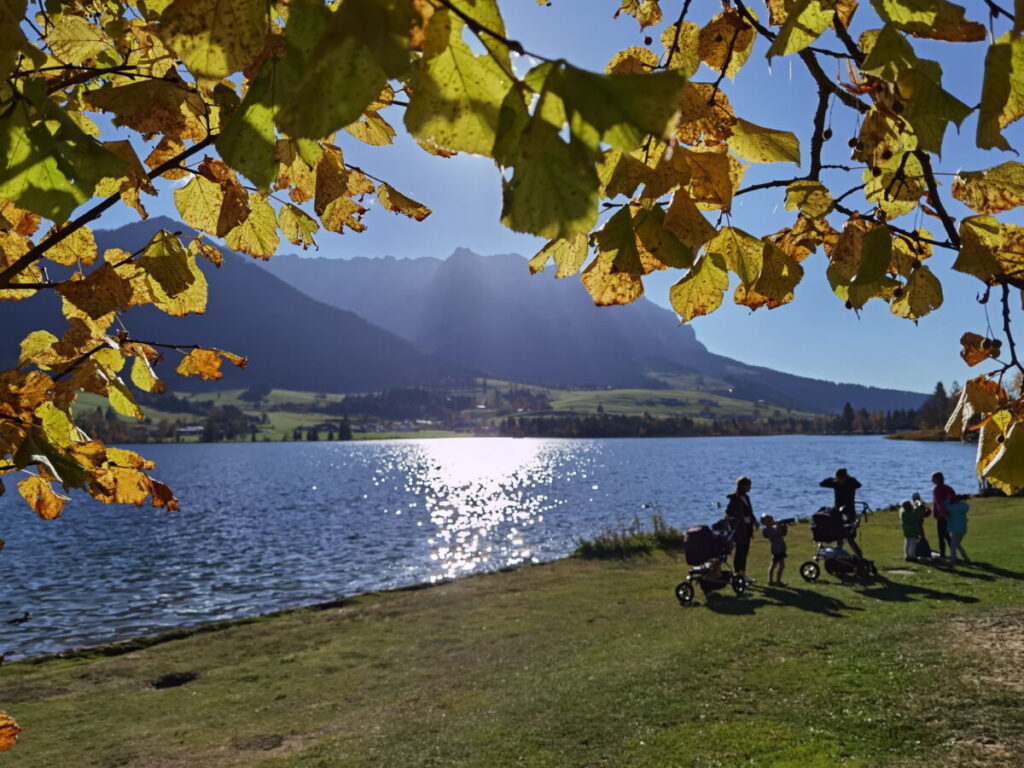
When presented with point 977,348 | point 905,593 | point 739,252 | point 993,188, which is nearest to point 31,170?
point 739,252

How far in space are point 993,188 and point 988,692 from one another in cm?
970

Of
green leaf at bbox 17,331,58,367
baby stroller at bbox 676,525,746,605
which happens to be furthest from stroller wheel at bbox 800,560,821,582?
green leaf at bbox 17,331,58,367

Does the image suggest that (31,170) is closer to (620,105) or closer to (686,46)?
(620,105)

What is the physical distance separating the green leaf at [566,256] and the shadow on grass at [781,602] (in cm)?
1414

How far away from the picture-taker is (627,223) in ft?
3.66

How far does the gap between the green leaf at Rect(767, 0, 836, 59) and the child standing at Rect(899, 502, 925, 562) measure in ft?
66.8

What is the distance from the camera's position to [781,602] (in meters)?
14.9

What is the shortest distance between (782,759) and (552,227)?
8060 millimetres

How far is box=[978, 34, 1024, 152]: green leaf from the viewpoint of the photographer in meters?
0.81

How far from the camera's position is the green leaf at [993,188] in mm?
1237

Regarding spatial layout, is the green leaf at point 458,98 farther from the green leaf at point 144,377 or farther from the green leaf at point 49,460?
the green leaf at point 144,377

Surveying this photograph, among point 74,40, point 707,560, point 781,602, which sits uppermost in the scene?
point 74,40

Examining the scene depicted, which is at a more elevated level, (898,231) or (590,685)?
(898,231)

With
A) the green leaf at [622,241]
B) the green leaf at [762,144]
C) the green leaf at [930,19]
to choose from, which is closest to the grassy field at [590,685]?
the green leaf at [762,144]
